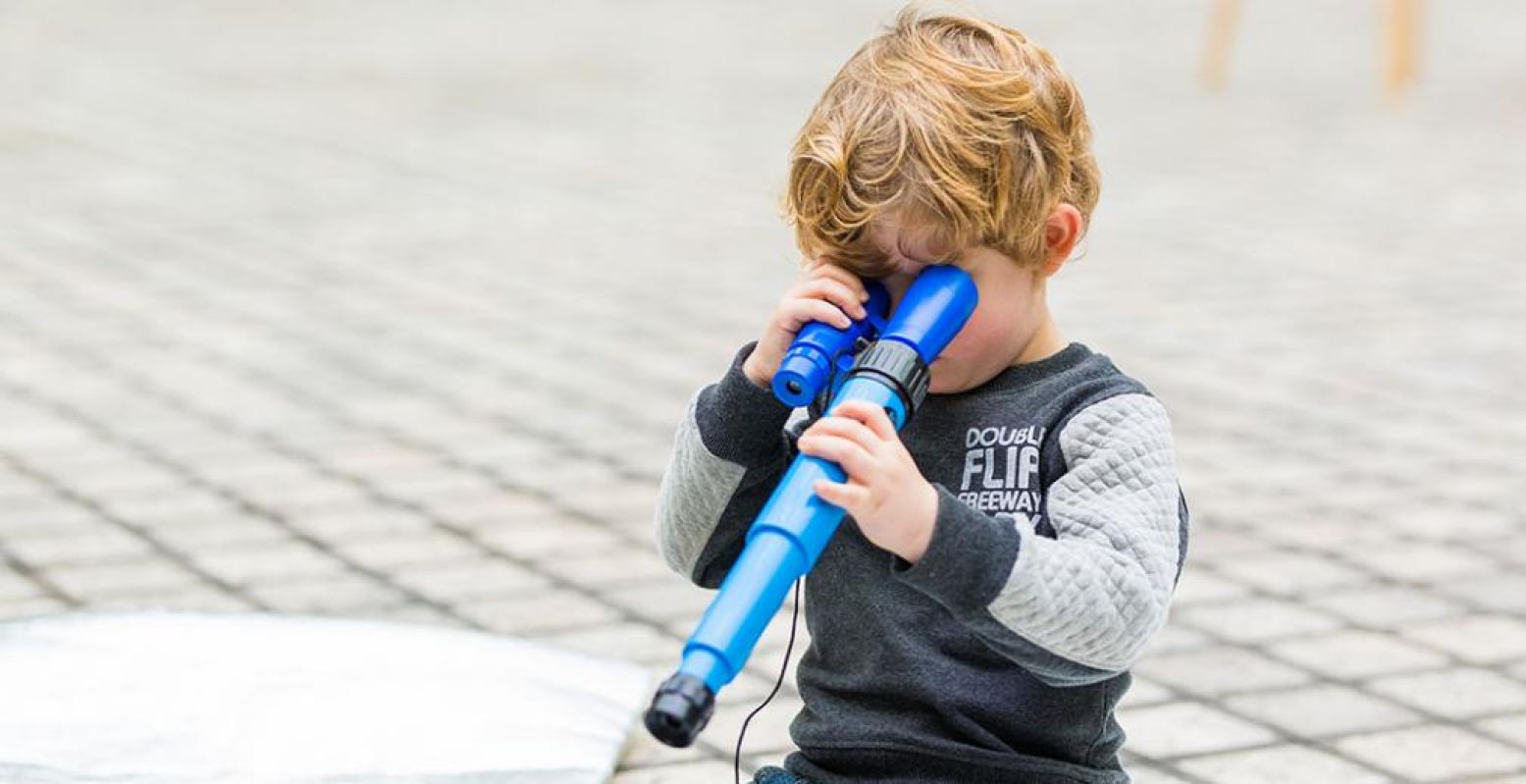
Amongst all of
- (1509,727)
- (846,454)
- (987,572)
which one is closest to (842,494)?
(846,454)

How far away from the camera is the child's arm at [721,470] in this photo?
206 centimetres

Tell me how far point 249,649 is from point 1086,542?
1.58 meters

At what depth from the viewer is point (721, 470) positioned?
210cm

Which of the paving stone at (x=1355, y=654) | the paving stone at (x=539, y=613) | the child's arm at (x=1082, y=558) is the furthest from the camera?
the paving stone at (x=539, y=613)

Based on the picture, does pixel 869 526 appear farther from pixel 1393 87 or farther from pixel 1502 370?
pixel 1393 87

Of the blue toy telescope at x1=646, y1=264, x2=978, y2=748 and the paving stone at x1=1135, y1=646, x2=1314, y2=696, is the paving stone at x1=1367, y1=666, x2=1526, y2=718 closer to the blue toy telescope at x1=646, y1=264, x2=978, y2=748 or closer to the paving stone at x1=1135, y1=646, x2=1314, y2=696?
the paving stone at x1=1135, y1=646, x2=1314, y2=696

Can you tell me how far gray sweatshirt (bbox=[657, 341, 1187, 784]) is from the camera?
6.05 feet

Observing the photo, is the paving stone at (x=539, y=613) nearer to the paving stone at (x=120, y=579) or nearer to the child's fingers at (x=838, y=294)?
the paving stone at (x=120, y=579)

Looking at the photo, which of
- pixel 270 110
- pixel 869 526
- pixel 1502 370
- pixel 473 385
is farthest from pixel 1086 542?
pixel 270 110

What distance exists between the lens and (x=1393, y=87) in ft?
32.1

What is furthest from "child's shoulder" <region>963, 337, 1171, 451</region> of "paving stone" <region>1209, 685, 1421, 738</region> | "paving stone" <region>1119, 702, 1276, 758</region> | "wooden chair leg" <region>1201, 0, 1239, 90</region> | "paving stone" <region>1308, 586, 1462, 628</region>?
"wooden chair leg" <region>1201, 0, 1239, 90</region>

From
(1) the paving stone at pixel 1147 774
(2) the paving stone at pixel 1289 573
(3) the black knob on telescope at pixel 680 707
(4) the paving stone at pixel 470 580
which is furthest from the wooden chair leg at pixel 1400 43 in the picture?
(3) the black knob on telescope at pixel 680 707

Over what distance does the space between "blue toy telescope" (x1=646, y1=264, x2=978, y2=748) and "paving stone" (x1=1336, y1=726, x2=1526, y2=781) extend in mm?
1318

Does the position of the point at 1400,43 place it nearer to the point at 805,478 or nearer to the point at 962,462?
the point at 962,462
